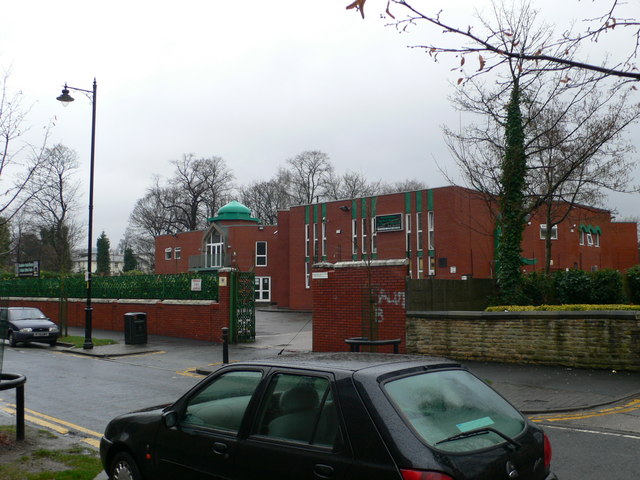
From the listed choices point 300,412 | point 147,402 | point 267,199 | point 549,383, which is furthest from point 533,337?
point 267,199

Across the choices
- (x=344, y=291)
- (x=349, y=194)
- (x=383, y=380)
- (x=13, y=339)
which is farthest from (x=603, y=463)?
(x=349, y=194)

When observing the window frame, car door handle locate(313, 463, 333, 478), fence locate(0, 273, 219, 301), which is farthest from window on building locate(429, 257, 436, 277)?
car door handle locate(313, 463, 333, 478)

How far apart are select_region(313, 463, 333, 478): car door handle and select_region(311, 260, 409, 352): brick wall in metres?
12.3

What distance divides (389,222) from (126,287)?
21174 millimetres

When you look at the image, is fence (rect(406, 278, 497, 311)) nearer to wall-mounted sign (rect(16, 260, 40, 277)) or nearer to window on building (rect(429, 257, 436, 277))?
window on building (rect(429, 257, 436, 277))

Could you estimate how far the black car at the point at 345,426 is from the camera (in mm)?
3572

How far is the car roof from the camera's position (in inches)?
163

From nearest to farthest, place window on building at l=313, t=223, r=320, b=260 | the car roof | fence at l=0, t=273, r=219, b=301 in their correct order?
the car roof → fence at l=0, t=273, r=219, b=301 → window on building at l=313, t=223, r=320, b=260

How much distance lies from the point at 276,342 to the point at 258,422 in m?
17.6

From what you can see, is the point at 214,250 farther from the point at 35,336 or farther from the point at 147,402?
the point at 147,402

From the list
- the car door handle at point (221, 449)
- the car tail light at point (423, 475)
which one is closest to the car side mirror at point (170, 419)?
the car door handle at point (221, 449)

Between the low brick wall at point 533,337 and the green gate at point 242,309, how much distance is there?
25.5ft

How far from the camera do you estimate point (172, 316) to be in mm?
24406

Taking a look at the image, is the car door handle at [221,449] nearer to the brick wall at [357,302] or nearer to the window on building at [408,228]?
the brick wall at [357,302]
